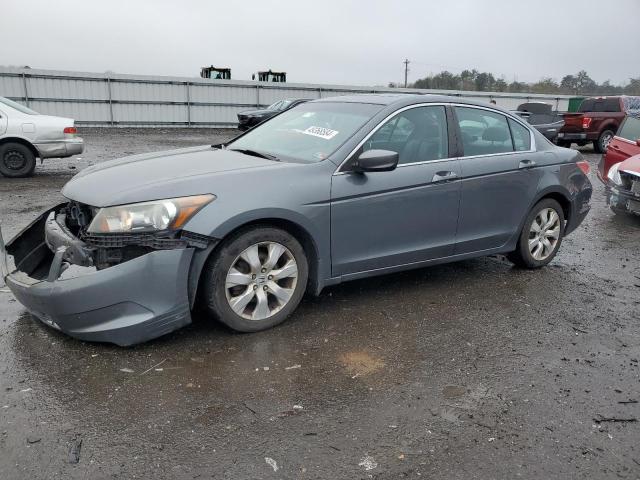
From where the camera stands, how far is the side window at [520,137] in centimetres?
525

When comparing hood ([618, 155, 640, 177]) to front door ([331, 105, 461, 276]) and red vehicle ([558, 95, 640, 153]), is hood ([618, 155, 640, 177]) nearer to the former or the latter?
front door ([331, 105, 461, 276])

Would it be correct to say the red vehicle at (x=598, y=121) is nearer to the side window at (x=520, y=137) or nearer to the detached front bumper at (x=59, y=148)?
the side window at (x=520, y=137)

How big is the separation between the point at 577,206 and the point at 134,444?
190 inches

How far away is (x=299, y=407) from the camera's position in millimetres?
3014

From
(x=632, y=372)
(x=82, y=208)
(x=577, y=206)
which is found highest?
(x=82, y=208)

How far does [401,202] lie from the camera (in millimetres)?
4289

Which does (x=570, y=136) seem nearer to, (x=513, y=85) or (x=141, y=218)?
(x=141, y=218)

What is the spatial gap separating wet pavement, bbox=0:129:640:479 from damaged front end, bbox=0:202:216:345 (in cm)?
23

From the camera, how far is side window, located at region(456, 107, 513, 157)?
4.83m

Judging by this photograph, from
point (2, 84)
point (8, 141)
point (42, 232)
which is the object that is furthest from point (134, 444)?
point (2, 84)

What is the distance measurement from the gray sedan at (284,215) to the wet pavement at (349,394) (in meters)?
0.30

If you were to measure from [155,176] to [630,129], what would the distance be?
8.97 m

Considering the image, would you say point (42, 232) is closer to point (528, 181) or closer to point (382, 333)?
point (382, 333)

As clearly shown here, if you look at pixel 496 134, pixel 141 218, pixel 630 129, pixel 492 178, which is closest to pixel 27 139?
pixel 141 218
